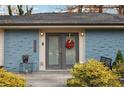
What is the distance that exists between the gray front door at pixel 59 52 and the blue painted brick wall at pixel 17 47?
0.74m

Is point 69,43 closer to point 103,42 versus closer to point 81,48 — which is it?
point 81,48

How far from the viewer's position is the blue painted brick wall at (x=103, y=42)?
629 inches

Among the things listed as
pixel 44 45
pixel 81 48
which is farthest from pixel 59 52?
pixel 81 48

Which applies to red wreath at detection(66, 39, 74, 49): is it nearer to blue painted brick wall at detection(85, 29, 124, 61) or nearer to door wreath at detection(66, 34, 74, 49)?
door wreath at detection(66, 34, 74, 49)

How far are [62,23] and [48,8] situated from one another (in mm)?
14329

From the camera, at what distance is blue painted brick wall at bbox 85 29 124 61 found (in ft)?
52.4

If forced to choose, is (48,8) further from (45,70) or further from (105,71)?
(105,71)

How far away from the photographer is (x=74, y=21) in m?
15.5

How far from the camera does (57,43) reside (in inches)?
653

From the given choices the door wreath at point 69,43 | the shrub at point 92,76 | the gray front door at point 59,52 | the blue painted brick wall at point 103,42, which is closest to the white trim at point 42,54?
the gray front door at point 59,52

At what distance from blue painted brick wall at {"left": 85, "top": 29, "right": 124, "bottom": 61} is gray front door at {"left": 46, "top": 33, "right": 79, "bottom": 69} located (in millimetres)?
745

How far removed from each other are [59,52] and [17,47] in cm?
208

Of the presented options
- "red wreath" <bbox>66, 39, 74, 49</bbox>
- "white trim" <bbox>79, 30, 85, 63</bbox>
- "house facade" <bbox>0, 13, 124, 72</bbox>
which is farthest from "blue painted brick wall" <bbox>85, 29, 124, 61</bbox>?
"red wreath" <bbox>66, 39, 74, 49</bbox>
